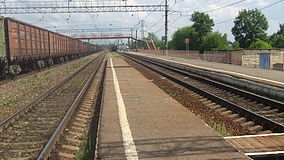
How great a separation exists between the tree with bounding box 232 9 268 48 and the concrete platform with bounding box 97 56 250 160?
7849cm

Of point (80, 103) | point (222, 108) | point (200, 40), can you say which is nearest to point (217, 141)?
point (222, 108)

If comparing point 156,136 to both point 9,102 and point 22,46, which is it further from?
point 22,46

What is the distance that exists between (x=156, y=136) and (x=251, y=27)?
269ft

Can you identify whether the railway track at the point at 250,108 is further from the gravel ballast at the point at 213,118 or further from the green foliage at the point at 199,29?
the green foliage at the point at 199,29

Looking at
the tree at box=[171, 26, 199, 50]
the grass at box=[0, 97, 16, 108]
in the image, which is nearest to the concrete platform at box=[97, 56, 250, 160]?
the grass at box=[0, 97, 16, 108]

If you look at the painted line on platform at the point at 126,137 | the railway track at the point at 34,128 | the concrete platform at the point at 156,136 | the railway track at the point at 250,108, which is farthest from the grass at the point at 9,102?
the railway track at the point at 250,108

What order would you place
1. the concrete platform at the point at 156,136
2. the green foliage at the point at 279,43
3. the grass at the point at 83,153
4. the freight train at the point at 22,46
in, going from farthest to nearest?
the green foliage at the point at 279,43
the freight train at the point at 22,46
the grass at the point at 83,153
the concrete platform at the point at 156,136

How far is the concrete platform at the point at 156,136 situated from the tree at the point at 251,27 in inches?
3090

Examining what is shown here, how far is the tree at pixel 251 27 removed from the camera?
81.9 m

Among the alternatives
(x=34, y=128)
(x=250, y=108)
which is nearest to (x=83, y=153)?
(x=34, y=128)

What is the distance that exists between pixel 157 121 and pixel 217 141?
2.01 metres

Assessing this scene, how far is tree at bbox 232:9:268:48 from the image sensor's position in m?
81.9

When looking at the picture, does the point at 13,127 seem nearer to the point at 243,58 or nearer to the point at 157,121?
the point at 157,121

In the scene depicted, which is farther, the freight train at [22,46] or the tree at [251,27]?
the tree at [251,27]
